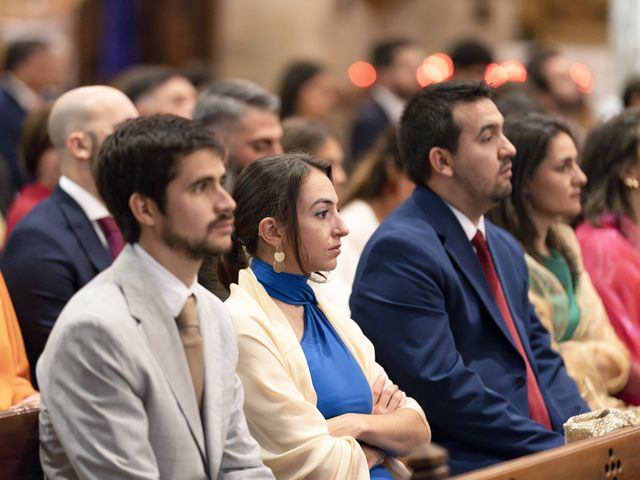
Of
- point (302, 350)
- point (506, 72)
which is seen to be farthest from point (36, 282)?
point (506, 72)

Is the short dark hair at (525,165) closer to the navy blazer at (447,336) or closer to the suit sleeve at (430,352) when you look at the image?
the navy blazer at (447,336)

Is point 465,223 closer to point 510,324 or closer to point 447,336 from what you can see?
point 510,324

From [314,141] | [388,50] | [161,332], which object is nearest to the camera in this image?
[161,332]

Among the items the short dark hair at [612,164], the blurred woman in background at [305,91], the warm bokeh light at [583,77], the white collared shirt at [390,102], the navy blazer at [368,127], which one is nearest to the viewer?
the short dark hair at [612,164]

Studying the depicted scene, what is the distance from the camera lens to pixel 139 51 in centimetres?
1260

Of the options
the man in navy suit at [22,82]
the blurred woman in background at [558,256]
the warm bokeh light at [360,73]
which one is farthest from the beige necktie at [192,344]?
the warm bokeh light at [360,73]

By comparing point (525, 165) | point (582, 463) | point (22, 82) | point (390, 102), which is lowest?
point (582, 463)

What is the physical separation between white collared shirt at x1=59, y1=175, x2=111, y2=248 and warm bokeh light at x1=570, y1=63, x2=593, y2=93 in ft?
23.5

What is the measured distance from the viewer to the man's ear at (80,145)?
461cm

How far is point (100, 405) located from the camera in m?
2.89

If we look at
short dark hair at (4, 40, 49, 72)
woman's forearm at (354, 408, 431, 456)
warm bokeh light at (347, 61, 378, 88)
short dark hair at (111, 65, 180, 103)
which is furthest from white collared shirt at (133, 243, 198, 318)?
warm bokeh light at (347, 61, 378, 88)

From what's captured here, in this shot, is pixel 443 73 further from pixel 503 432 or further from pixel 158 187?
pixel 158 187

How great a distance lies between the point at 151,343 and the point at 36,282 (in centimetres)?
142

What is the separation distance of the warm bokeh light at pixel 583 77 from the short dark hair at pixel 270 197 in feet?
24.9
